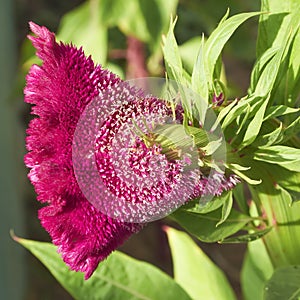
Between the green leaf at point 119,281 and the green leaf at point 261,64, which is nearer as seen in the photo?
the green leaf at point 261,64

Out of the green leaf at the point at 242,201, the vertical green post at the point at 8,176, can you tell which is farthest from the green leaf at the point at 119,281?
the vertical green post at the point at 8,176

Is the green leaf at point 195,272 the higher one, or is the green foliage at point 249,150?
the green foliage at point 249,150

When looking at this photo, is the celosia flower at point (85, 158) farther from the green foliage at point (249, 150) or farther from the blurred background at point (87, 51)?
the blurred background at point (87, 51)

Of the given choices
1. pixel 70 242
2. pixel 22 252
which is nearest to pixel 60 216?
pixel 70 242

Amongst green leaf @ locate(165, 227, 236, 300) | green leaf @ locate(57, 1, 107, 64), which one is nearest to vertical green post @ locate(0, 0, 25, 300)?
green leaf @ locate(57, 1, 107, 64)

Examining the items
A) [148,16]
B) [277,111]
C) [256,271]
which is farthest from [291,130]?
[148,16]

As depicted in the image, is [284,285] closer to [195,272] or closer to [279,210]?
[279,210]

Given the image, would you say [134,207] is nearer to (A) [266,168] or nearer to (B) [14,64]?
(A) [266,168]
